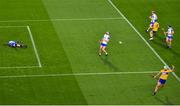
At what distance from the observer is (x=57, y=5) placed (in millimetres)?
43781

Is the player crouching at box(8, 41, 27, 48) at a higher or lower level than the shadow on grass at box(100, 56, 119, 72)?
higher

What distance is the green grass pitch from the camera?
28234 mm

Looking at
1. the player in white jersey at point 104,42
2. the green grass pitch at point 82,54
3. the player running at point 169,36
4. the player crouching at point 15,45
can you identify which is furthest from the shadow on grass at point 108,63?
the player crouching at point 15,45

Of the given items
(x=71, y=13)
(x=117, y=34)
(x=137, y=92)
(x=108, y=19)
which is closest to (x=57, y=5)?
(x=71, y=13)

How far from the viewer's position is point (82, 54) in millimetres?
33812

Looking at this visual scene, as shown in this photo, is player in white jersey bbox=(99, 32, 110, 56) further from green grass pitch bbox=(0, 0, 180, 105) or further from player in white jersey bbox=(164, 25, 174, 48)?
player in white jersey bbox=(164, 25, 174, 48)

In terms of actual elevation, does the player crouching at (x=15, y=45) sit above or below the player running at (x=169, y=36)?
above

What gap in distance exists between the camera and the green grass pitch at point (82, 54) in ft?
92.6

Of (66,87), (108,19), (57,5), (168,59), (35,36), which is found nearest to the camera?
(66,87)

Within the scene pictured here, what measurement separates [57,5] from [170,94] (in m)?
18.3

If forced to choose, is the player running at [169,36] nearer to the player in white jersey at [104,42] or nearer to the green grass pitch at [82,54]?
the green grass pitch at [82,54]

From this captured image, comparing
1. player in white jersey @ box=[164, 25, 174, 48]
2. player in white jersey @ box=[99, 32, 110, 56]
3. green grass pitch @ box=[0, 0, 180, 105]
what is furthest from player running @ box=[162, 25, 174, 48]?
player in white jersey @ box=[99, 32, 110, 56]

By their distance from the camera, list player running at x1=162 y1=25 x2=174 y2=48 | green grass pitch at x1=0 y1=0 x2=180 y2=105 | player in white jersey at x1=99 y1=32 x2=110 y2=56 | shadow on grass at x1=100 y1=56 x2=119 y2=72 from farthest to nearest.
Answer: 1. player running at x1=162 y1=25 x2=174 y2=48
2. player in white jersey at x1=99 y1=32 x2=110 y2=56
3. shadow on grass at x1=100 y1=56 x2=119 y2=72
4. green grass pitch at x1=0 y1=0 x2=180 y2=105

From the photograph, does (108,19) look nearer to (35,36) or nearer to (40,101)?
(35,36)
